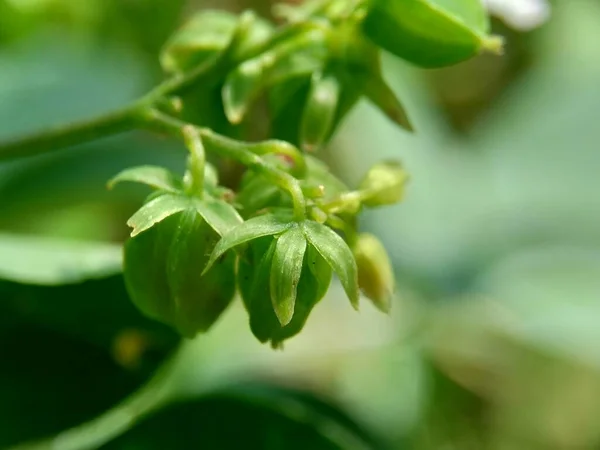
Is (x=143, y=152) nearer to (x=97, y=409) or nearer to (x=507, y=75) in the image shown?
(x=97, y=409)

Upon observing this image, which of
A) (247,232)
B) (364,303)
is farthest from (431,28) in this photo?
(364,303)

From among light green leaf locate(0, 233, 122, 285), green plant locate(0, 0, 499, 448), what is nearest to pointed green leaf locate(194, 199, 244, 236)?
green plant locate(0, 0, 499, 448)

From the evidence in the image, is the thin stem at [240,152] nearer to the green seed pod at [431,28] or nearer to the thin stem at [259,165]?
the thin stem at [259,165]

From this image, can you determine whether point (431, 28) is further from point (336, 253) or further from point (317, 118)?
point (336, 253)

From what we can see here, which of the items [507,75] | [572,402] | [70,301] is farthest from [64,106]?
[507,75]

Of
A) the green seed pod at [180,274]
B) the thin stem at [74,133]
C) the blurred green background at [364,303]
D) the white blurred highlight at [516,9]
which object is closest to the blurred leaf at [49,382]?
the blurred green background at [364,303]

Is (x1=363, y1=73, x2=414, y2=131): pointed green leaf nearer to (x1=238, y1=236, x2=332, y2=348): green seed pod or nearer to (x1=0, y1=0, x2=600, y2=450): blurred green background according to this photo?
(x1=238, y1=236, x2=332, y2=348): green seed pod
